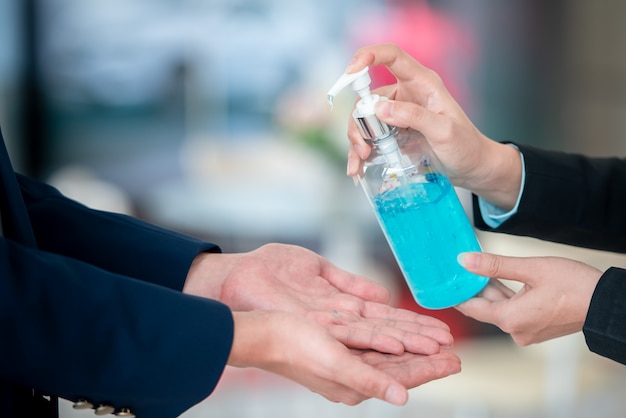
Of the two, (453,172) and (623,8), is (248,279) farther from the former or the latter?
(623,8)

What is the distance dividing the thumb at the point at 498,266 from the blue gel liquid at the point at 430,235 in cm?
3

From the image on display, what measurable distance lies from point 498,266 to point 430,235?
0.12m

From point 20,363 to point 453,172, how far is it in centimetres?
76

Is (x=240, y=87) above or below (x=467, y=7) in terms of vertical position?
below

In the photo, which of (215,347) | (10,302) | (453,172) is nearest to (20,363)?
(10,302)

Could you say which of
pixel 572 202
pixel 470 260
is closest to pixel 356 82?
pixel 470 260

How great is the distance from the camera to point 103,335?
0.89 m

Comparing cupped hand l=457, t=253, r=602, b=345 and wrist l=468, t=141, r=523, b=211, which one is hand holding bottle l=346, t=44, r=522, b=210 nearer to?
wrist l=468, t=141, r=523, b=211

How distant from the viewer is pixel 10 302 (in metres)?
0.85

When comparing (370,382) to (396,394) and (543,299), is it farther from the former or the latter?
(543,299)

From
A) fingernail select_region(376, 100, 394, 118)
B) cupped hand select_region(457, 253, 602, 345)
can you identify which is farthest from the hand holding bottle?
cupped hand select_region(457, 253, 602, 345)

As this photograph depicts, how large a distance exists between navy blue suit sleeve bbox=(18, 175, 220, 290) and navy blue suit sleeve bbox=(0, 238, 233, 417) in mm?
268

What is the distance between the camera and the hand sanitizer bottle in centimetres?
112

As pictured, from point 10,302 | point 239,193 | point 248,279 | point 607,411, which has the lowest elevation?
point 607,411
